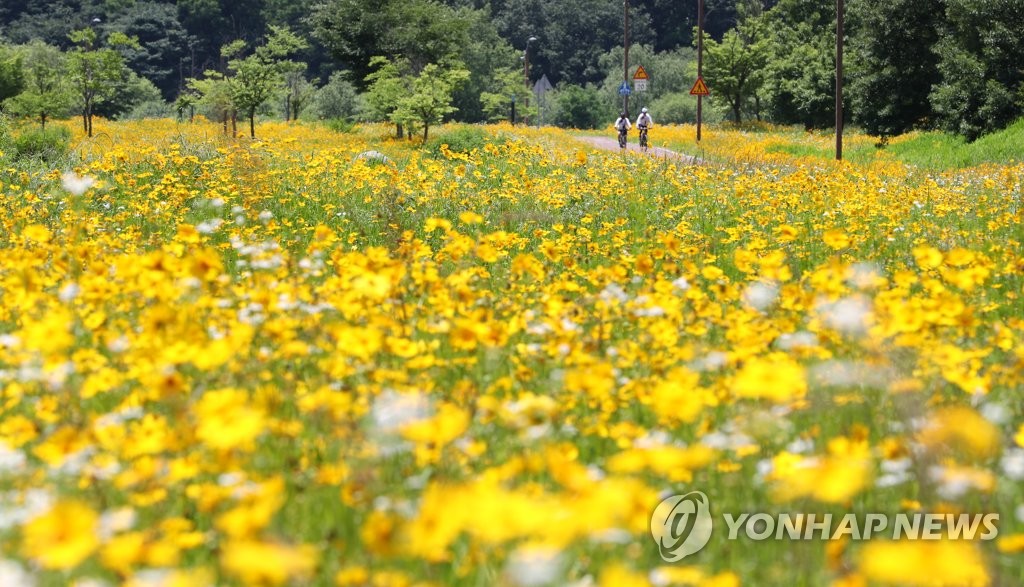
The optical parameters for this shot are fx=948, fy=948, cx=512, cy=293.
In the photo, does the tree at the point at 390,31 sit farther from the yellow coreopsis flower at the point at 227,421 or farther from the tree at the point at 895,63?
the yellow coreopsis flower at the point at 227,421

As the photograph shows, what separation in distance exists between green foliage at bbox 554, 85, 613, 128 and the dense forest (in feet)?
0.49

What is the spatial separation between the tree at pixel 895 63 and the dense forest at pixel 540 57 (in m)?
0.06

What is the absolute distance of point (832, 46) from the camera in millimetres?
40594

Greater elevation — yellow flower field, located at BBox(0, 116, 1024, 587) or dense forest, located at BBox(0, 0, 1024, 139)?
dense forest, located at BBox(0, 0, 1024, 139)

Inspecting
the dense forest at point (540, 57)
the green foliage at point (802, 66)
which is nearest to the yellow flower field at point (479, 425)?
the dense forest at point (540, 57)

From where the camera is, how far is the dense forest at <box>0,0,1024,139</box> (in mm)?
25734

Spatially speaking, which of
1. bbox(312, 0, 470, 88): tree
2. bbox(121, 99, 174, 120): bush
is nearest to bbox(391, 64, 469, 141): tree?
bbox(312, 0, 470, 88): tree

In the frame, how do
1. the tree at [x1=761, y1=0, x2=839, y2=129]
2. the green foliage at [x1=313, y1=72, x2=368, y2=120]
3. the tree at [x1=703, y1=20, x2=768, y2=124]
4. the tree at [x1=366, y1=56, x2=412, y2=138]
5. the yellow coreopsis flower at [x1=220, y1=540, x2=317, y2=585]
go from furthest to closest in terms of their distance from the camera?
1. the green foliage at [x1=313, y1=72, x2=368, y2=120]
2. the tree at [x1=703, y1=20, x2=768, y2=124]
3. the tree at [x1=761, y1=0, x2=839, y2=129]
4. the tree at [x1=366, y1=56, x2=412, y2=138]
5. the yellow coreopsis flower at [x1=220, y1=540, x2=317, y2=585]

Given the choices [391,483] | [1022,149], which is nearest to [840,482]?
[391,483]

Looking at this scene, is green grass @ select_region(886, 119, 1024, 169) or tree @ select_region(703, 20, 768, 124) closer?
green grass @ select_region(886, 119, 1024, 169)

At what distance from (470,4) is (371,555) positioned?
8988 centimetres

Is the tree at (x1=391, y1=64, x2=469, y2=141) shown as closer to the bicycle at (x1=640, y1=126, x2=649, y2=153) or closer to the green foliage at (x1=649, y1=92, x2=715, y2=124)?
the bicycle at (x1=640, y1=126, x2=649, y2=153)

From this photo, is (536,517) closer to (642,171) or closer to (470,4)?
(642,171)

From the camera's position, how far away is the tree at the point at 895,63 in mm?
31703
